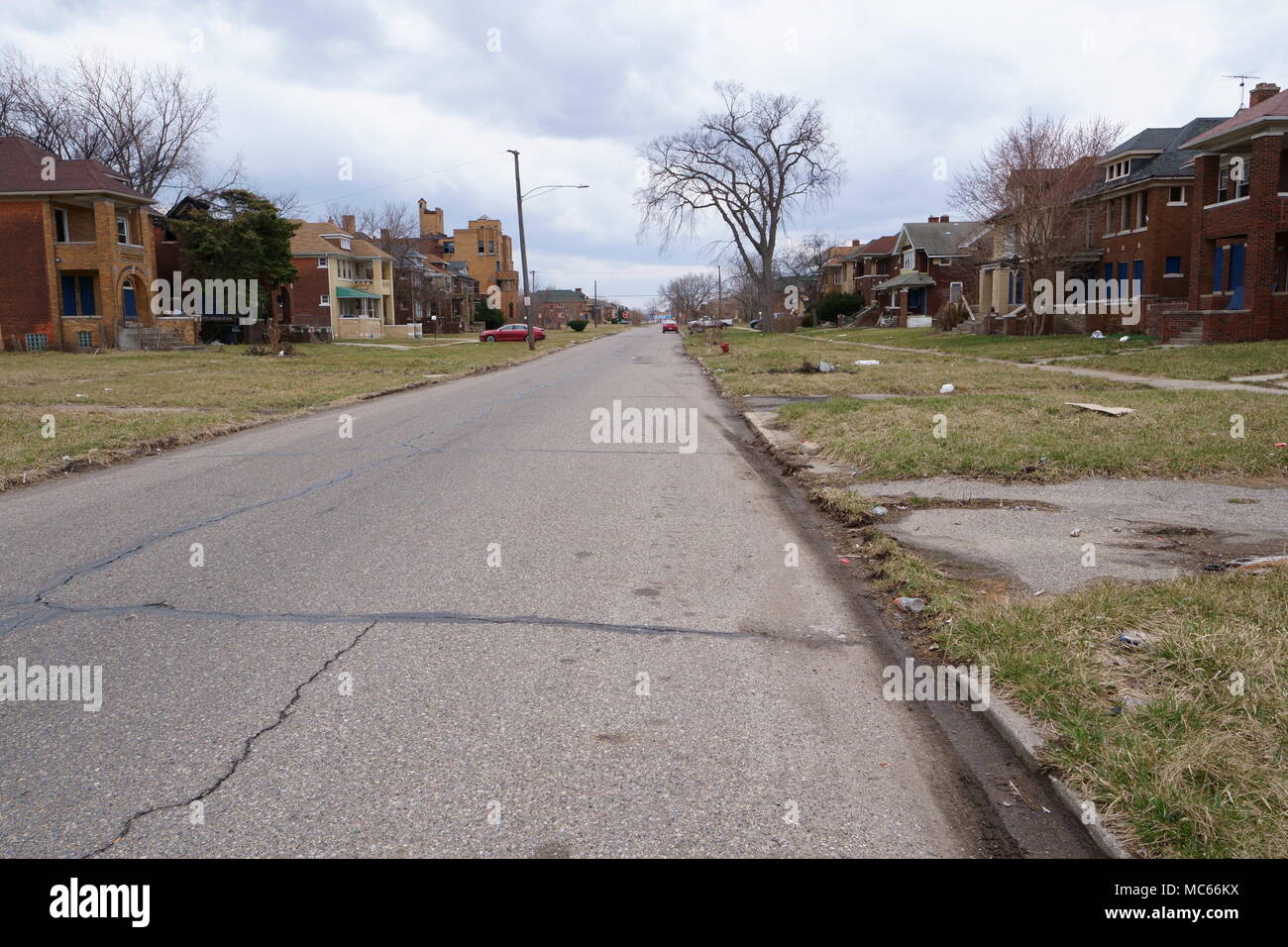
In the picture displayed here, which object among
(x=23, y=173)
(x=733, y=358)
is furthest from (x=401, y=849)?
(x=23, y=173)

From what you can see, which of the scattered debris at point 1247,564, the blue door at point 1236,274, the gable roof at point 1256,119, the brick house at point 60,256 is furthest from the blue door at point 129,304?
the scattered debris at point 1247,564

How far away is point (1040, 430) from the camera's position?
39.6 feet

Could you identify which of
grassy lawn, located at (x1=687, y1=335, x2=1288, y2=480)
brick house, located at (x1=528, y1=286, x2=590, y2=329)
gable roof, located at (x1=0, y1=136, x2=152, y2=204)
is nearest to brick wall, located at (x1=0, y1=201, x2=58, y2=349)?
gable roof, located at (x1=0, y1=136, x2=152, y2=204)

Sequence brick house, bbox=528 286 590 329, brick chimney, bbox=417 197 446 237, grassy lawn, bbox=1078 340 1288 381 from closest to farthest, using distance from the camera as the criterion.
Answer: grassy lawn, bbox=1078 340 1288 381, brick chimney, bbox=417 197 446 237, brick house, bbox=528 286 590 329

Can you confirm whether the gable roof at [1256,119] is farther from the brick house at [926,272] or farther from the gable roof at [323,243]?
the gable roof at [323,243]

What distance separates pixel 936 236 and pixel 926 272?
301cm

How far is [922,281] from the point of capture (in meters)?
68.4

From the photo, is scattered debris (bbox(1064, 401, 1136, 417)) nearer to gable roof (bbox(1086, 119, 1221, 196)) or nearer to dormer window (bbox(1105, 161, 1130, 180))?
gable roof (bbox(1086, 119, 1221, 196))

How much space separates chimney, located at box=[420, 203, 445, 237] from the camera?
4385 inches

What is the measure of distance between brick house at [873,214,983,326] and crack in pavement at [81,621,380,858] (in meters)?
65.4

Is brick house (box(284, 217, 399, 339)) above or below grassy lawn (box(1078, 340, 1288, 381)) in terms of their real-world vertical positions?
above

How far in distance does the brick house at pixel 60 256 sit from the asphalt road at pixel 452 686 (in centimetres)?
3573

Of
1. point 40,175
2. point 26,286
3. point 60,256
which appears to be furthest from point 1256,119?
point 26,286

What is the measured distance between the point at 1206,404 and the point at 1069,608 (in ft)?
34.9
